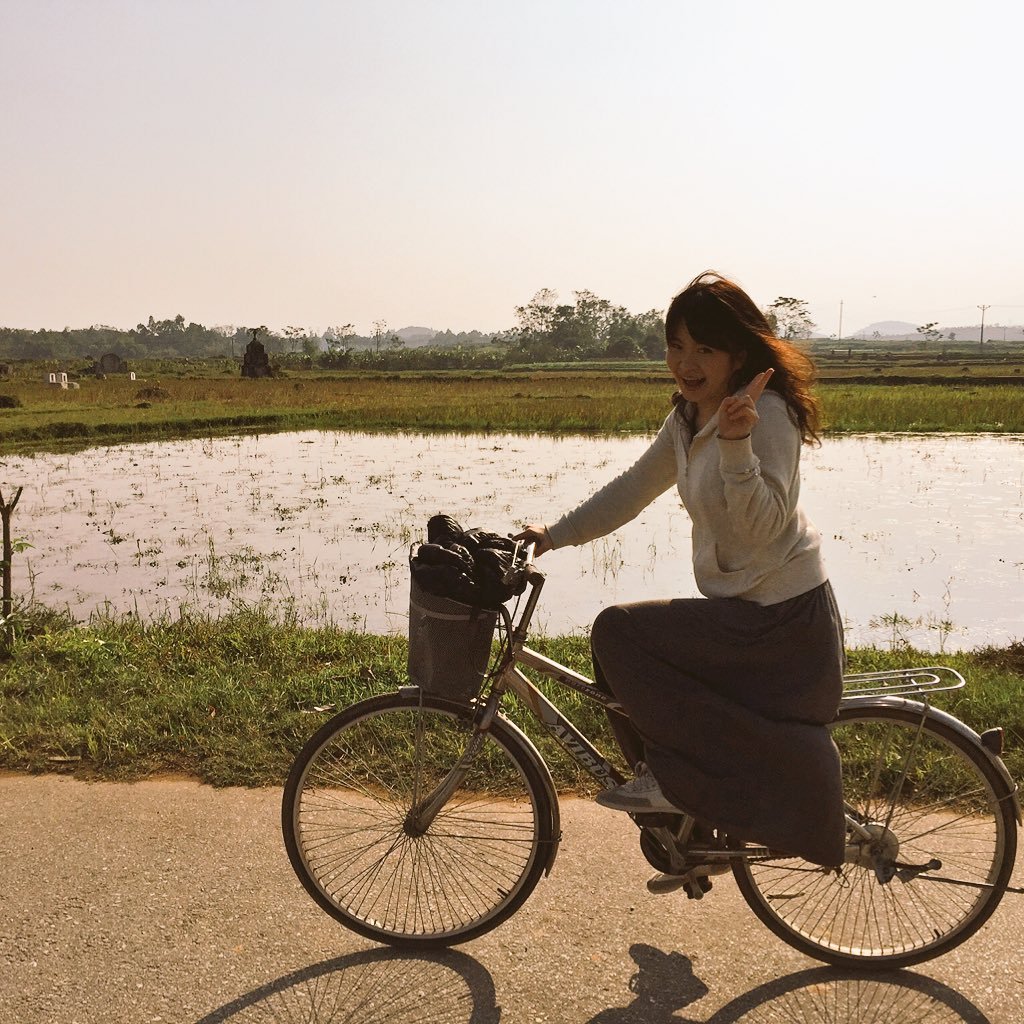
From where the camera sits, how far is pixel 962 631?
709cm

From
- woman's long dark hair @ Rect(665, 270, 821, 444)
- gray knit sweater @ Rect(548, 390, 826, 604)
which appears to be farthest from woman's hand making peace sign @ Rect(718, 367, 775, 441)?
woman's long dark hair @ Rect(665, 270, 821, 444)

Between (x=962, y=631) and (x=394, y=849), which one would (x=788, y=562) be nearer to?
(x=394, y=849)

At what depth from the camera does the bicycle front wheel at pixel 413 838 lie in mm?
2711

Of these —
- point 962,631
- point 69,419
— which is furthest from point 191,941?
point 69,419

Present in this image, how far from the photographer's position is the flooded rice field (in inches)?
311

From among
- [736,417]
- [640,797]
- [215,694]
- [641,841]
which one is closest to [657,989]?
[641,841]

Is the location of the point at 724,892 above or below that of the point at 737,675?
below

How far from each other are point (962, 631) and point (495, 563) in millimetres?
5667

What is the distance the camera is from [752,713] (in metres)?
2.39

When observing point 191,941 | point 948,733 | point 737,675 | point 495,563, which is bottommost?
point 191,941

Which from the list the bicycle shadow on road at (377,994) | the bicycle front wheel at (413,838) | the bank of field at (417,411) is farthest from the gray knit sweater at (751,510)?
the bank of field at (417,411)

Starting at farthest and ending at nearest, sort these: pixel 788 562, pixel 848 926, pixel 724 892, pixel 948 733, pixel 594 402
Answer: pixel 594 402
pixel 724 892
pixel 848 926
pixel 948 733
pixel 788 562

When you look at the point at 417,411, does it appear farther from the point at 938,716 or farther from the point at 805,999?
the point at 805,999

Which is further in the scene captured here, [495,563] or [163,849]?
[163,849]
